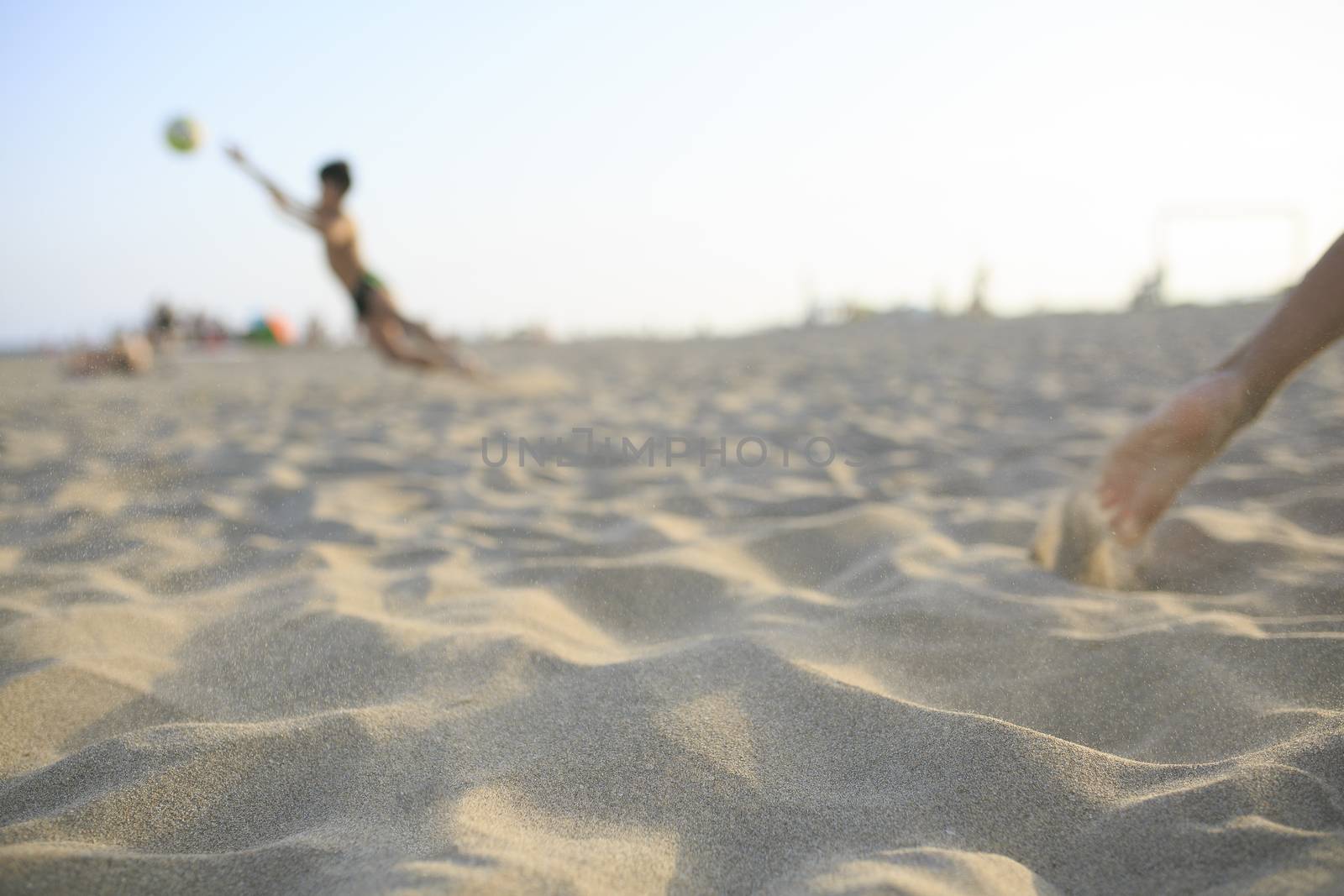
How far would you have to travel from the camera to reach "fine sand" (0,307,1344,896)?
87cm

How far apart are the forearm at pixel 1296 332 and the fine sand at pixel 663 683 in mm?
409

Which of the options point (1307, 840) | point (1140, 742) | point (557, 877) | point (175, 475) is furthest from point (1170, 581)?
point (175, 475)

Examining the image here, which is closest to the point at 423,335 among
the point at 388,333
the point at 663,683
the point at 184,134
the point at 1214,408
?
the point at 388,333

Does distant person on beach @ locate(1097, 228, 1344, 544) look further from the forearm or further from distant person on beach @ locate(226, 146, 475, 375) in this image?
distant person on beach @ locate(226, 146, 475, 375)

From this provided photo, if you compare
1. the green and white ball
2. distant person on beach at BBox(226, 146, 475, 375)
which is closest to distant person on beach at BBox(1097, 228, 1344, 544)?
distant person on beach at BBox(226, 146, 475, 375)

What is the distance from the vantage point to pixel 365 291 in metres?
5.74

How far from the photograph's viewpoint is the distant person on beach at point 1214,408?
1.36m

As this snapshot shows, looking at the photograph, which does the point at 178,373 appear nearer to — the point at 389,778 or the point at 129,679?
the point at 129,679

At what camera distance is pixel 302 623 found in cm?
144

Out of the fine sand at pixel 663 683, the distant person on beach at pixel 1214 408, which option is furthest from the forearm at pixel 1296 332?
the fine sand at pixel 663 683

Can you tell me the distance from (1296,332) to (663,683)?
4.07 feet

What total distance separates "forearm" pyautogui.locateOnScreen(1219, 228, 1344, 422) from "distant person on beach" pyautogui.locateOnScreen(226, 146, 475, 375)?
473 cm

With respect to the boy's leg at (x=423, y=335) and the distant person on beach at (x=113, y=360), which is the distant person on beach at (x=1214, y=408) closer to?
the boy's leg at (x=423, y=335)

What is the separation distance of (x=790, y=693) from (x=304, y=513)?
5.29 feet
